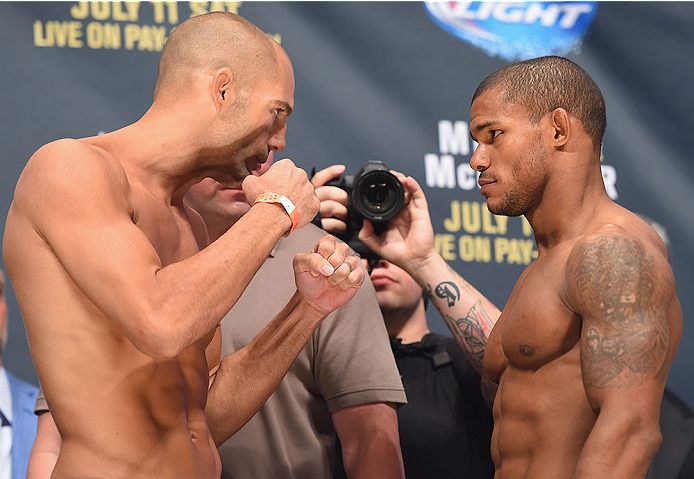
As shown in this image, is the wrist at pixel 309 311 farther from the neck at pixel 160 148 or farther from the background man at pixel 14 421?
the background man at pixel 14 421

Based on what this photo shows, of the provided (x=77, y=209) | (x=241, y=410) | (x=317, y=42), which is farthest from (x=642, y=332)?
(x=317, y=42)

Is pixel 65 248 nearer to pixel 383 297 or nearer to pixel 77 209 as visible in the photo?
→ pixel 77 209

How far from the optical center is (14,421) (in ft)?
6.69

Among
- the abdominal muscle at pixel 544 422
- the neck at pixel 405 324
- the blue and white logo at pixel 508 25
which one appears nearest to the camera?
the abdominal muscle at pixel 544 422

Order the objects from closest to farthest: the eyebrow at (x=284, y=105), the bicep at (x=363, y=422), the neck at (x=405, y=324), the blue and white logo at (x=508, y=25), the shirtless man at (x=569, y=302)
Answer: the shirtless man at (x=569, y=302), the eyebrow at (x=284, y=105), the bicep at (x=363, y=422), the neck at (x=405, y=324), the blue and white logo at (x=508, y=25)

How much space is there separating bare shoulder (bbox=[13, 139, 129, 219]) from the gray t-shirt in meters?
0.66

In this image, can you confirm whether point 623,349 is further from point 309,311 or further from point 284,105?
point 284,105

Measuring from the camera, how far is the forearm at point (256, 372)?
60.9 inches

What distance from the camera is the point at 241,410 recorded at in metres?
1.55

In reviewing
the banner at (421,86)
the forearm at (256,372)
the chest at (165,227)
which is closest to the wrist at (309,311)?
the forearm at (256,372)

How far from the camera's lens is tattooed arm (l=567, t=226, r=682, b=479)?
123cm

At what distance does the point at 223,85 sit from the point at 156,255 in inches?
15.3

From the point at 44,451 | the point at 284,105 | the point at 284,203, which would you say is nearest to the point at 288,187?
the point at 284,203

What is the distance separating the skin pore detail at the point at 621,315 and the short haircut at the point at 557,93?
1.05 ft
